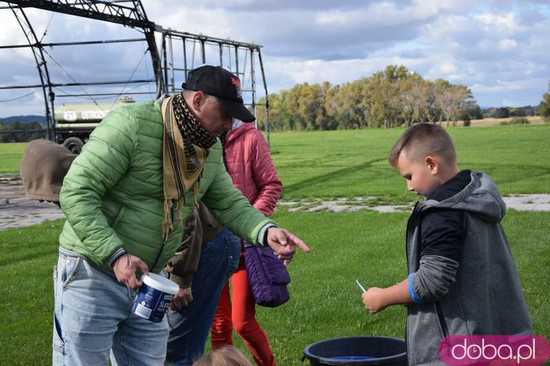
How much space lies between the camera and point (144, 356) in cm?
334

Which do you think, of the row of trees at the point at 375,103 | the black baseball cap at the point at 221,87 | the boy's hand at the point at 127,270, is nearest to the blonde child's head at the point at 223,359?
the boy's hand at the point at 127,270

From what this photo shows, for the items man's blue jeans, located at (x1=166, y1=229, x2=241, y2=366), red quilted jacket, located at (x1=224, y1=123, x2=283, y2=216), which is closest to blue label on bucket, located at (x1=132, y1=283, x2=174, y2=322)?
man's blue jeans, located at (x1=166, y1=229, x2=241, y2=366)

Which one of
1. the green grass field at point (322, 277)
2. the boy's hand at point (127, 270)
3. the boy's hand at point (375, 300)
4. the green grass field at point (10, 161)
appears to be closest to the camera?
the boy's hand at point (127, 270)

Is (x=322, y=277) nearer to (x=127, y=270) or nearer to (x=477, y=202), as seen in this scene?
(x=477, y=202)

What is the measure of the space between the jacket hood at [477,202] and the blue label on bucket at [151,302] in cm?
107

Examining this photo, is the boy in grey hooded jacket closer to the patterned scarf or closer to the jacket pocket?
the patterned scarf

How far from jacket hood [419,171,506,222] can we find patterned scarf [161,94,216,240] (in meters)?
0.93

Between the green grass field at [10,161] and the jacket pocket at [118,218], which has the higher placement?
the jacket pocket at [118,218]

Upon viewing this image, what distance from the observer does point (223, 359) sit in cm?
285

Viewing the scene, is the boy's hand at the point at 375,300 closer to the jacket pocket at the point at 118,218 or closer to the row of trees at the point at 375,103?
the jacket pocket at the point at 118,218

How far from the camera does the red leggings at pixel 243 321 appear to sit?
480 centimetres

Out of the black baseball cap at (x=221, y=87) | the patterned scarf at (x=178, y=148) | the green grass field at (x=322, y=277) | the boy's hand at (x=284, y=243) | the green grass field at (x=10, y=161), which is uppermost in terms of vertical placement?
the black baseball cap at (x=221, y=87)

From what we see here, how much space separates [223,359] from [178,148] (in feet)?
2.75

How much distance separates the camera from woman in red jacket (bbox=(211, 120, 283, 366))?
4820 mm
